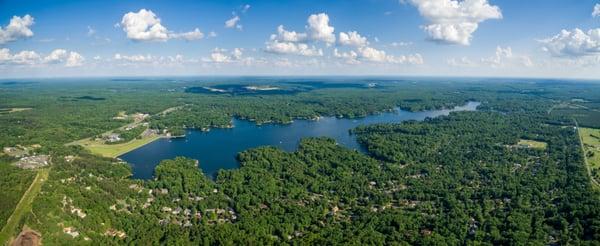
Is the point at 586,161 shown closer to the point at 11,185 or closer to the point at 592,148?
the point at 592,148

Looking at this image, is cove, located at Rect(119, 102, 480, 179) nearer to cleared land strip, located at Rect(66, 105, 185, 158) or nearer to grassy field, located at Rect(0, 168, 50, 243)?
cleared land strip, located at Rect(66, 105, 185, 158)

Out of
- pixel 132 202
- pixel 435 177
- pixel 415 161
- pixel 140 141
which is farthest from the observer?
pixel 140 141

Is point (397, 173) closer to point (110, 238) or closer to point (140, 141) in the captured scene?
point (110, 238)

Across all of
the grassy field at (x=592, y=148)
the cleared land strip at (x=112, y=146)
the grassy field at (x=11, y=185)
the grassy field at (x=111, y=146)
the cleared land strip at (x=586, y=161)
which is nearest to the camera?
the grassy field at (x=11, y=185)

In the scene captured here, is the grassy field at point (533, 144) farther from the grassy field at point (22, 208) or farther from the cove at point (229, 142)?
the grassy field at point (22, 208)

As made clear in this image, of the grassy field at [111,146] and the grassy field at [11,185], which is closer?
the grassy field at [11,185]

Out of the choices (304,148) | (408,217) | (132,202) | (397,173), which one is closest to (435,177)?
(397,173)

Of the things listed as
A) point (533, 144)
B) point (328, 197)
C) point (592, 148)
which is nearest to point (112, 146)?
point (328, 197)

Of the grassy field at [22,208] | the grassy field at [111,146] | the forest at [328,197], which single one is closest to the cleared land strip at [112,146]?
the grassy field at [111,146]

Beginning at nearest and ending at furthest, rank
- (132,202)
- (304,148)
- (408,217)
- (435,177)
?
(408,217), (132,202), (435,177), (304,148)
